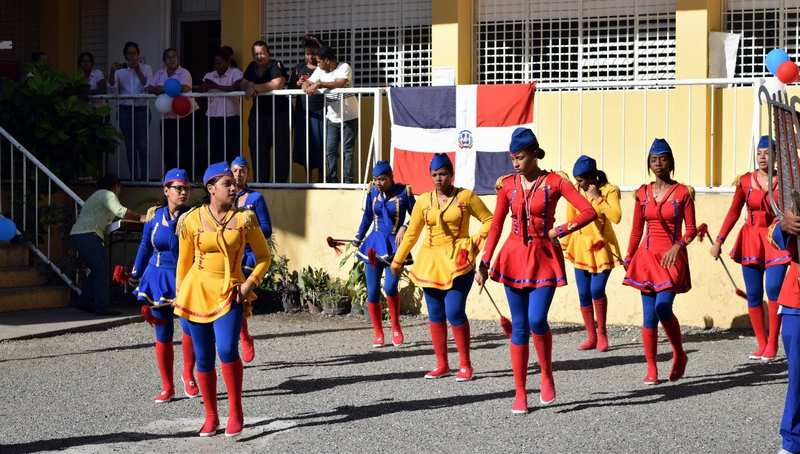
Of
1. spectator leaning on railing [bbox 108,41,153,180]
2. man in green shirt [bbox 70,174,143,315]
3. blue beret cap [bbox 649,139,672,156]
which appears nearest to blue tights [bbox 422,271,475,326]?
blue beret cap [bbox 649,139,672,156]

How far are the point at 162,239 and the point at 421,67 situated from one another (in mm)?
7676

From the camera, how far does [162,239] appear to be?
1004cm

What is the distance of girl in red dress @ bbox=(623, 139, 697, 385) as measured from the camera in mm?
10312

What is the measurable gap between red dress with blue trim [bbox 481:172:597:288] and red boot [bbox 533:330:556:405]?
37 centimetres

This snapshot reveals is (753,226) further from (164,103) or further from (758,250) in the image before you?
(164,103)

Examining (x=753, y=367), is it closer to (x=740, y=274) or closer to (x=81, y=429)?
(x=740, y=274)

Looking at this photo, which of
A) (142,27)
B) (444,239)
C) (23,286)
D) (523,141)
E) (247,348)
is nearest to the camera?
(523,141)

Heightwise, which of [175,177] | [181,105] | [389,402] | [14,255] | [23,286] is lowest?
[389,402]

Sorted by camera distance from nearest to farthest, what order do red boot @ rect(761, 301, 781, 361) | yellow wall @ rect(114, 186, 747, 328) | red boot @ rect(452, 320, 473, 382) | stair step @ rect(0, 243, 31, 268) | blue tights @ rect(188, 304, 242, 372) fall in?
1. blue tights @ rect(188, 304, 242, 372)
2. red boot @ rect(452, 320, 473, 382)
3. red boot @ rect(761, 301, 781, 361)
4. yellow wall @ rect(114, 186, 747, 328)
5. stair step @ rect(0, 243, 31, 268)

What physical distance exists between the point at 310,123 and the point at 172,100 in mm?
1711

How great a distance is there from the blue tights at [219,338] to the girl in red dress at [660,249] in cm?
325

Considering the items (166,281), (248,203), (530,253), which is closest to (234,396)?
(166,281)

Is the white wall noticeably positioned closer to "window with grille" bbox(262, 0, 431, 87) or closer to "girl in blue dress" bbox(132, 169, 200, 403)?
"window with grille" bbox(262, 0, 431, 87)

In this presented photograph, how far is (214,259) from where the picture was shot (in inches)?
342
